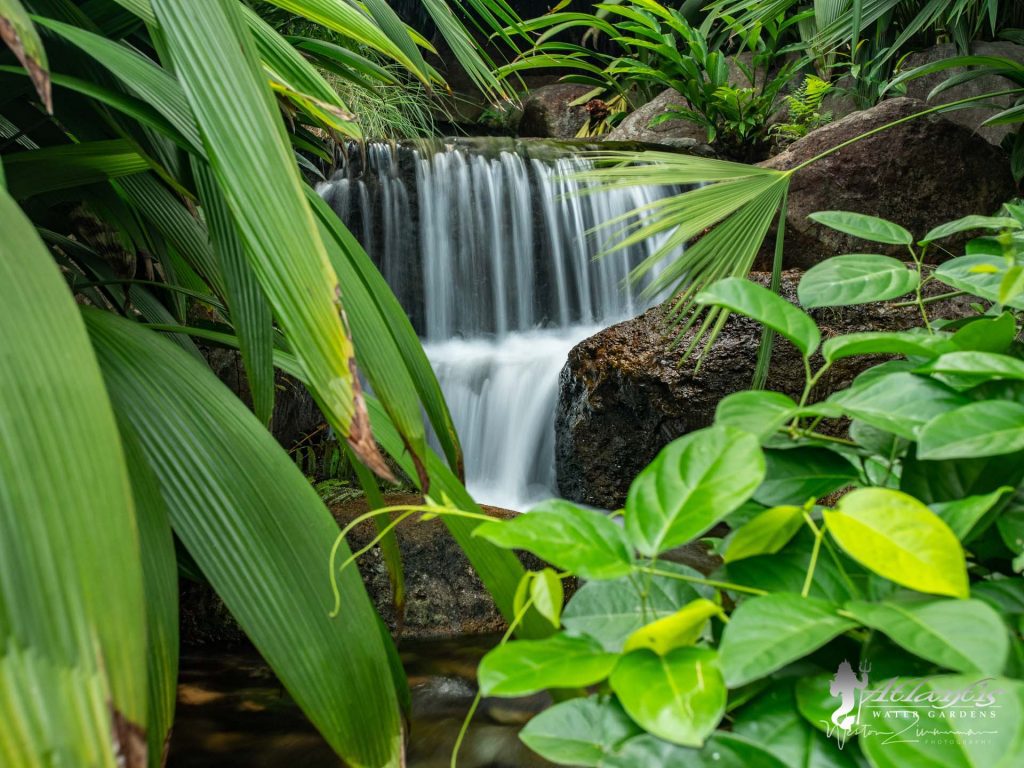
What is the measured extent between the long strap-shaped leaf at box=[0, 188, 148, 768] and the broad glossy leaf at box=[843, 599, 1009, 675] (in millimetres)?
322

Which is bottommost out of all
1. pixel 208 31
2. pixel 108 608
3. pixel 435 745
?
pixel 435 745

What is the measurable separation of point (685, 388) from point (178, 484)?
9.48 feet

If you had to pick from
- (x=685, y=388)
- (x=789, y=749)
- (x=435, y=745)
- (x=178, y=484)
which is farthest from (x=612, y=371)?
(x=789, y=749)

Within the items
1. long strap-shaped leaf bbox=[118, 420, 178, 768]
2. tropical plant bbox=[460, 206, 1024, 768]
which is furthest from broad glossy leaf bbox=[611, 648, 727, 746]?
long strap-shaped leaf bbox=[118, 420, 178, 768]

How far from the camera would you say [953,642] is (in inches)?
11.9

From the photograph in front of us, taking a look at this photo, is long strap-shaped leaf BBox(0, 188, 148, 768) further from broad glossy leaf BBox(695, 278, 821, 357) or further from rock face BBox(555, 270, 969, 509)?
rock face BBox(555, 270, 969, 509)

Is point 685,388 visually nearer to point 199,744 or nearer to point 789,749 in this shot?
point 199,744

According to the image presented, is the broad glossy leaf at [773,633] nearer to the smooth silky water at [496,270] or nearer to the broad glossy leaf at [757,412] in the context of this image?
the broad glossy leaf at [757,412]

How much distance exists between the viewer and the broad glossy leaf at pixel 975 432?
1.23 feet

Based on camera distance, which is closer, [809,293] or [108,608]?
[108,608]

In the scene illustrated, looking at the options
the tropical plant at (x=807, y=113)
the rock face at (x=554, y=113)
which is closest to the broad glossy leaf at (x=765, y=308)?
the tropical plant at (x=807, y=113)

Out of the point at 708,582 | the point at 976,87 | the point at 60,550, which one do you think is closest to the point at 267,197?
the point at 60,550

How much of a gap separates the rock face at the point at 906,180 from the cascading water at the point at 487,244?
1.09m

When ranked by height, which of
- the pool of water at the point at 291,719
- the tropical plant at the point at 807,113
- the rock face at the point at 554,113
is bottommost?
the pool of water at the point at 291,719
